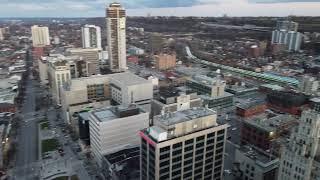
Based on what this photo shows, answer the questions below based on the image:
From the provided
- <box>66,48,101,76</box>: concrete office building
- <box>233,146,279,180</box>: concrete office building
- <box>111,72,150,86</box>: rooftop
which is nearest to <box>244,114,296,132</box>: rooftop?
<box>233,146,279,180</box>: concrete office building

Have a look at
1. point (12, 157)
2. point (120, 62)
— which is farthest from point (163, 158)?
point (120, 62)

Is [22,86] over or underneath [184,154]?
underneath

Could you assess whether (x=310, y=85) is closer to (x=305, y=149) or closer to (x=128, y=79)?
(x=128, y=79)

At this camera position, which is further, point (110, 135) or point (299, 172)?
point (110, 135)

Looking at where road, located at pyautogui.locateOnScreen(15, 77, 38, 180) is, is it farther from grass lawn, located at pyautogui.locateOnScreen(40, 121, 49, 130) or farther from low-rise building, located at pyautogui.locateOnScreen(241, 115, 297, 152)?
low-rise building, located at pyautogui.locateOnScreen(241, 115, 297, 152)

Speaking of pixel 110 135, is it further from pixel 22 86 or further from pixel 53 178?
pixel 22 86

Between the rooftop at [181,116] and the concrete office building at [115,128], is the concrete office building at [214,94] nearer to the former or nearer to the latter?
the concrete office building at [115,128]
